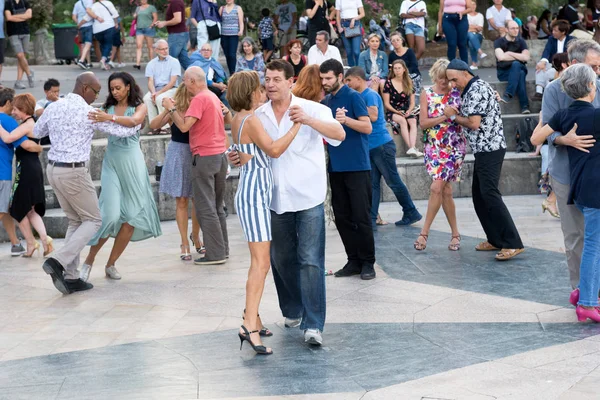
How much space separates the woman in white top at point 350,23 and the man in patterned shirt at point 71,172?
852 cm

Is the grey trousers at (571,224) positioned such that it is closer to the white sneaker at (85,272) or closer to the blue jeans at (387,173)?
the blue jeans at (387,173)

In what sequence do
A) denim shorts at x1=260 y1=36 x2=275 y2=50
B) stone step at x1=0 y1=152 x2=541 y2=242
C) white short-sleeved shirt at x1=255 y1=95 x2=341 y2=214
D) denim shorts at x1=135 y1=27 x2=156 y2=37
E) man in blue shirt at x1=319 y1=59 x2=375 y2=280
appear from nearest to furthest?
1. white short-sleeved shirt at x1=255 y1=95 x2=341 y2=214
2. man in blue shirt at x1=319 y1=59 x2=375 y2=280
3. stone step at x1=0 y1=152 x2=541 y2=242
4. denim shorts at x1=135 y1=27 x2=156 y2=37
5. denim shorts at x1=260 y1=36 x2=275 y2=50

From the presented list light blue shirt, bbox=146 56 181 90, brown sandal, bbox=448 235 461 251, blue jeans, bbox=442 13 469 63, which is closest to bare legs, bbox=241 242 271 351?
brown sandal, bbox=448 235 461 251

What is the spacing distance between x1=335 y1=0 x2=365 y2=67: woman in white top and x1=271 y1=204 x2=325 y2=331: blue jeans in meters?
10.3

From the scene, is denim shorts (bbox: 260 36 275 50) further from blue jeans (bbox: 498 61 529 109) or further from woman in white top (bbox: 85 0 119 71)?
blue jeans (bbox: 498 61 529 109)

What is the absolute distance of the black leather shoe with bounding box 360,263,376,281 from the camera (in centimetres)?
811

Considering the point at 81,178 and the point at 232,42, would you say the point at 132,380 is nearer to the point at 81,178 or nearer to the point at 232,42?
the point at 81,178

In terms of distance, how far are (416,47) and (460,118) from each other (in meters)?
8.46

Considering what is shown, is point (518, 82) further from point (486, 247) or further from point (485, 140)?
point (485, 140)

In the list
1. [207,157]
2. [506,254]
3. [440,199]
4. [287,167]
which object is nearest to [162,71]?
[207,157]

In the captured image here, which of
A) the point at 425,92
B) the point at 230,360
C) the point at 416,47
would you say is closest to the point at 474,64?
the point at 416,47

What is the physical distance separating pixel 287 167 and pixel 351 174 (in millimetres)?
2087

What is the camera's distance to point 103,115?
7.88 m

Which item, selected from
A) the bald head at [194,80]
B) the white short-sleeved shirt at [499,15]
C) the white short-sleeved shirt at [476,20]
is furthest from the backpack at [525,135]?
the bald head at [194,80]
